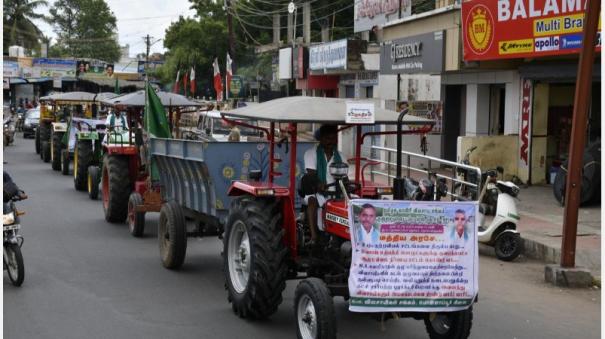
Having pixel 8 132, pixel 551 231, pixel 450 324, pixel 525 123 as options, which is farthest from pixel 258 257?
pixel 8 132

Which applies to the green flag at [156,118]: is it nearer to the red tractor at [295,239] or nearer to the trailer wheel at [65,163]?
the red tractor at [295,239]

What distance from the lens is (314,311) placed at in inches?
268

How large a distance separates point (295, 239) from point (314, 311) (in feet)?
3.73

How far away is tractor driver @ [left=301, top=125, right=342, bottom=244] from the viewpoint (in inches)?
301

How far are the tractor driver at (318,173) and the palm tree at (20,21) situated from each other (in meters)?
71.5

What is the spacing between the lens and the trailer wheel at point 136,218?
510 inches

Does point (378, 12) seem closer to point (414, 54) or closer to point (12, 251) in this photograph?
point (414, 54)

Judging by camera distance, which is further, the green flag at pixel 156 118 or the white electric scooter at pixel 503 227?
the green flag at pixel 156 118

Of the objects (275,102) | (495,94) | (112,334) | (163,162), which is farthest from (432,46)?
(112,334)

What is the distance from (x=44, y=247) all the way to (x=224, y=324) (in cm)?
517

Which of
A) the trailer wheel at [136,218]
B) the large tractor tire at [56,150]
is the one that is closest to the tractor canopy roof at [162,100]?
the trailer wheel at [136,218]

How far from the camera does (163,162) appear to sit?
38.0 ft

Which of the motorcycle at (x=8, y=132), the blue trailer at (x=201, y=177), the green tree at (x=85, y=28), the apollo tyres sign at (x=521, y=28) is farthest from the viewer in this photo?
the green tree at (x=85, y=28)

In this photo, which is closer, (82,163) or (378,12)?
A: (82,163)
